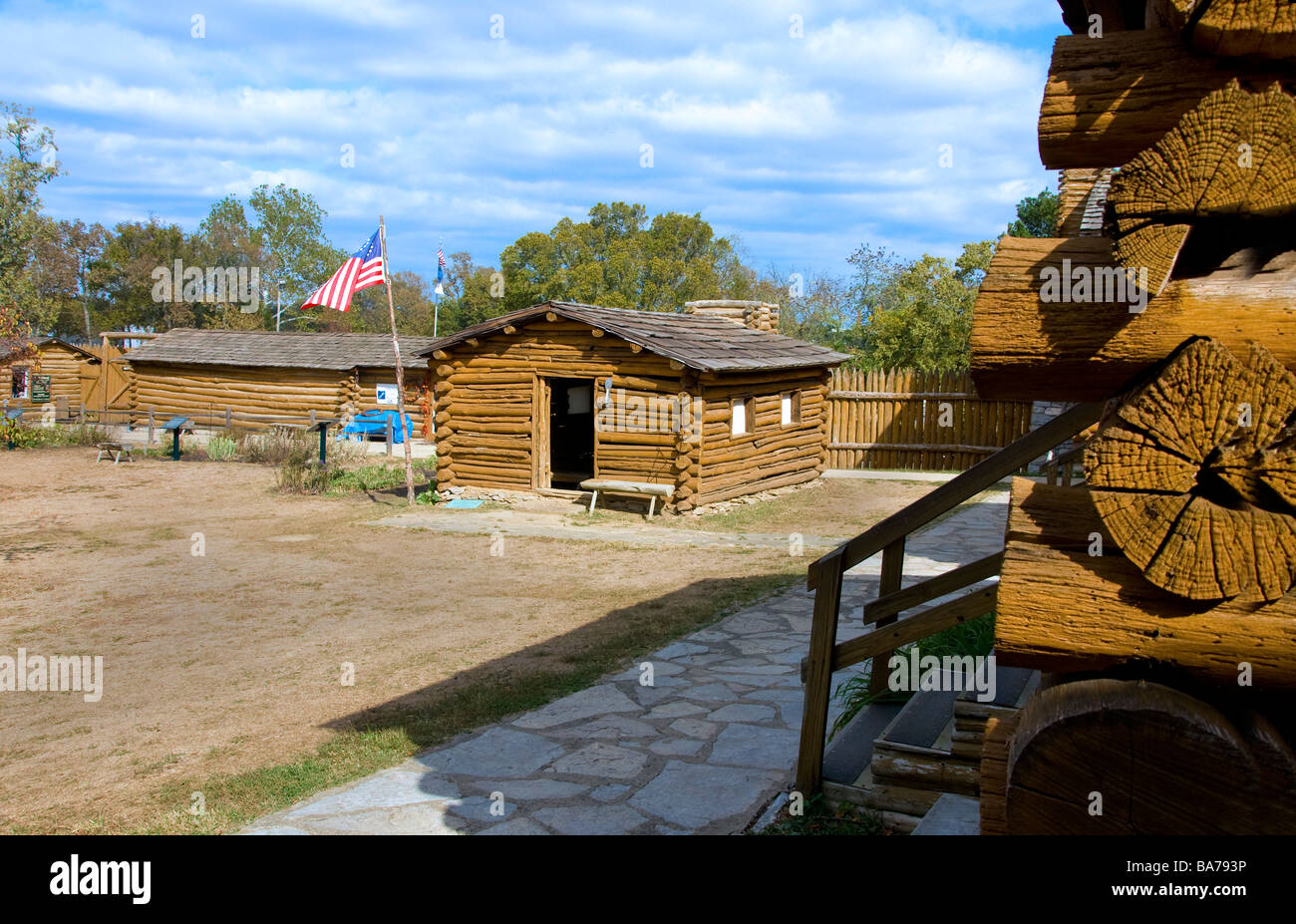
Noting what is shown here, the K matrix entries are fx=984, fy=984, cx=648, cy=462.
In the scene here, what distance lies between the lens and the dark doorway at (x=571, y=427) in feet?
68.9

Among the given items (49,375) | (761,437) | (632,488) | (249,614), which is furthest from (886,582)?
(49,375)

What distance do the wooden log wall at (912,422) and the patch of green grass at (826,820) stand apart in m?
18.3

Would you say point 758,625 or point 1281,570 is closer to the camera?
point 1281,570

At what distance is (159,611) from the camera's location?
1023 cm

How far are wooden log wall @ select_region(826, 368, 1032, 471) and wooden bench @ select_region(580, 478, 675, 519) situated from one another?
8177 mm

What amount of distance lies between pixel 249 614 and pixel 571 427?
12.5m

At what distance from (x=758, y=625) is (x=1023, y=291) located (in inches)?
283

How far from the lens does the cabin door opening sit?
2100 centimetres

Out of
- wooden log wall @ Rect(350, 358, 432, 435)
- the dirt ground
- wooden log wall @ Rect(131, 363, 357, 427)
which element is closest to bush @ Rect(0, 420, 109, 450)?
wooden log wall @ Rect(131, 363, 357, 427)

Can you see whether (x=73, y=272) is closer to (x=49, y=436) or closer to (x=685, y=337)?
(x=49, y=436)

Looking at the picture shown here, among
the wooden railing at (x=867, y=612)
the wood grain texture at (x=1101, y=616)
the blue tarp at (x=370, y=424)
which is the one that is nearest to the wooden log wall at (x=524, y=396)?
the wooden railing at (x=867, y=612)

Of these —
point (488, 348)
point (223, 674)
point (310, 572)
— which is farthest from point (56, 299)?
point (223, 674)
